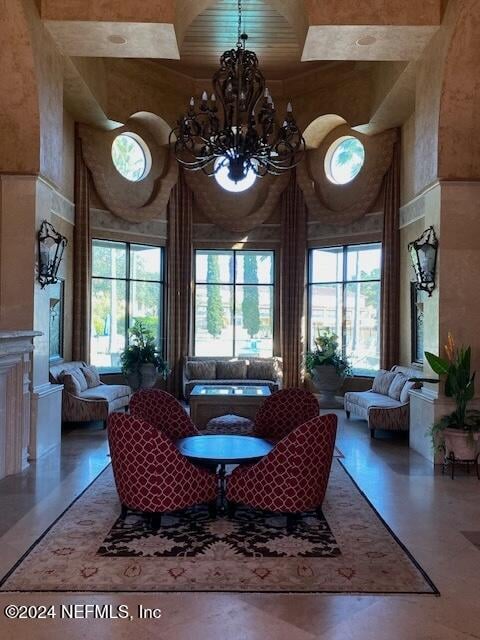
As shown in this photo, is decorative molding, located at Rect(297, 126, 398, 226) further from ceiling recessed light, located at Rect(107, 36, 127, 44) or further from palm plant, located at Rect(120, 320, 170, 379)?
ceiling recessed light, located at Rect(107, 36, 127, 44)

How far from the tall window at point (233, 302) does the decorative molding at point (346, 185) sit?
1679 mm

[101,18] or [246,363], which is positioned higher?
[101,18]

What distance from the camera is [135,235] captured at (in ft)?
39.4

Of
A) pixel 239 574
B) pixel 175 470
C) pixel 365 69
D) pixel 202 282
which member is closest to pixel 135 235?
pixel 202 282

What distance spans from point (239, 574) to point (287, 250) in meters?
9.28

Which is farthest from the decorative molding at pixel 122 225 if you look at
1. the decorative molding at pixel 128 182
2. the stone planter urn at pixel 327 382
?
the stone planter urn at pixel 327 382

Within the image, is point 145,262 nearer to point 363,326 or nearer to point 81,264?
point 81,264

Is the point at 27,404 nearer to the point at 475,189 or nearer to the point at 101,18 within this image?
the point at 101,18

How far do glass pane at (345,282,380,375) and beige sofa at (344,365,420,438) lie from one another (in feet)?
4.80

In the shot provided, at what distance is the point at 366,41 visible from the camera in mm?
7207

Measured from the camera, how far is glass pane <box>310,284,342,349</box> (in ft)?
40.1

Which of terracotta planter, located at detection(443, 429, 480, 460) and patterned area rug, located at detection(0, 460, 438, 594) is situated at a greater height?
terracotta planter, located at detection(443, 429, 480, 460)

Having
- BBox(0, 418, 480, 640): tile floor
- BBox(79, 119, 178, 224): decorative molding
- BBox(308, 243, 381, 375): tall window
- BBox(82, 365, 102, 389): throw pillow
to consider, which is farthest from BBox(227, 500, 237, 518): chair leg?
BBox(79, 119, 178, 224): decorative molding

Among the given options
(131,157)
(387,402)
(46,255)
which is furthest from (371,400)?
(131,157)
